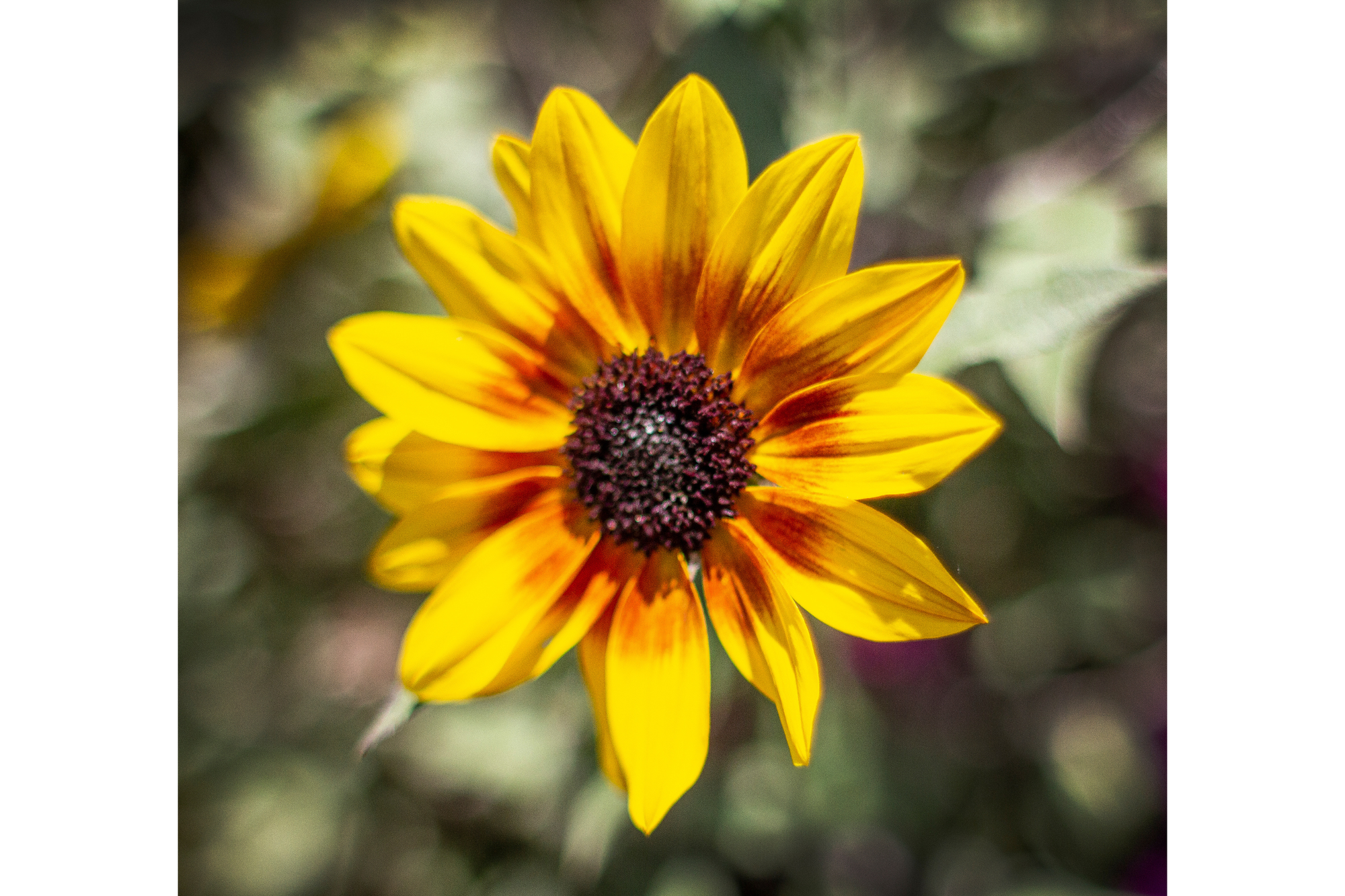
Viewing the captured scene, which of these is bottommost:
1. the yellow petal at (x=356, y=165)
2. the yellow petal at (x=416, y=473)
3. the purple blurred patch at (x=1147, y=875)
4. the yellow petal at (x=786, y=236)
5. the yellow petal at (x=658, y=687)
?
the purple blurred patch at (x=1147, y=875)

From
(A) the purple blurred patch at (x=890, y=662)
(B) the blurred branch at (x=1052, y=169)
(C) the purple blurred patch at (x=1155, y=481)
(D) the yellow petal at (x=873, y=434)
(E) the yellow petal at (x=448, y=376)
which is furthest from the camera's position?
(A) the purple blurred patch at (x=890, y=662)

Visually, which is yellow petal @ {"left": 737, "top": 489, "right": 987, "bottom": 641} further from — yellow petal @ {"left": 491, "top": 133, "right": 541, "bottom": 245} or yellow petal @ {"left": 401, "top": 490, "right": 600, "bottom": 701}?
yellow petal @ {"left": 491, "top": 133, "right": 541, "bottom": 245}

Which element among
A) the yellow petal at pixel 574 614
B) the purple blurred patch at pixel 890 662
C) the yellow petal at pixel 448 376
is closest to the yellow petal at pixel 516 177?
the yellow petal at pixel 448 376

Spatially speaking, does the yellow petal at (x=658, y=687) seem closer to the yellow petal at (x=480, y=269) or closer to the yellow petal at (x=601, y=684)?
the yellow petal at (x=601, y=684)

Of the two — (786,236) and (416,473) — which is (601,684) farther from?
(786,236)

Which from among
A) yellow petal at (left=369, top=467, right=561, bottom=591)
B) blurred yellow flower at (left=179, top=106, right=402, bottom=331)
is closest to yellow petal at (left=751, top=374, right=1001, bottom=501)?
yellow petal at (left=369, top=467, right=561, bottom=591)

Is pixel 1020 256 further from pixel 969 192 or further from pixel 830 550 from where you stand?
pixel 830 550
